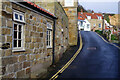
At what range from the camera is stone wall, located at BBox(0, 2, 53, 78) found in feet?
17.4

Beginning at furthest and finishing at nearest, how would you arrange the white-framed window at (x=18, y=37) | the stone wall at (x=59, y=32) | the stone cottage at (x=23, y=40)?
the stone wall at (x=59, y=32) < the white-framed window at (x=18, y=37) < the stone cottage at (x=23, y=40)

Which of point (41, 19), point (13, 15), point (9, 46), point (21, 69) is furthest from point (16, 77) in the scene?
point (41, 19)

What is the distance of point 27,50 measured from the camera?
22.5ft

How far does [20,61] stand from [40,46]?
2.31m

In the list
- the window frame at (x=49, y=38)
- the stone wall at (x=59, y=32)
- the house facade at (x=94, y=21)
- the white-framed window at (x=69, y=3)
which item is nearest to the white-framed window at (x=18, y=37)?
the window frame at (x=49, y=38)

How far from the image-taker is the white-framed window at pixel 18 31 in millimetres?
6031

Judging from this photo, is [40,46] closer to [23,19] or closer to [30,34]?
[30,34]

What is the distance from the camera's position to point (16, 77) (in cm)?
591

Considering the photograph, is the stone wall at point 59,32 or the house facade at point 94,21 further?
the house facade at point 94,21

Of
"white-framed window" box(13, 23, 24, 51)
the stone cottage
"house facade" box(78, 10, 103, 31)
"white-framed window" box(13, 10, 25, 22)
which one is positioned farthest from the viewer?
"house facade" box(78, 10, 103, 31)

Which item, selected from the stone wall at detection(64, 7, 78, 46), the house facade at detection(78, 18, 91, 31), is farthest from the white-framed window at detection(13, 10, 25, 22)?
the house facade at detection(78, 18, 91, 31)

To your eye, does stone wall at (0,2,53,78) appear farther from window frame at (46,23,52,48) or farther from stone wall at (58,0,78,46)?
stone wall at (58,0,78,46)

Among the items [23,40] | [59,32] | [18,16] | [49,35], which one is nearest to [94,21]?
[59,32]

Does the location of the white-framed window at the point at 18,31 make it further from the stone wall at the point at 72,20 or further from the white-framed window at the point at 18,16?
the stone wall at the point at 72,20
